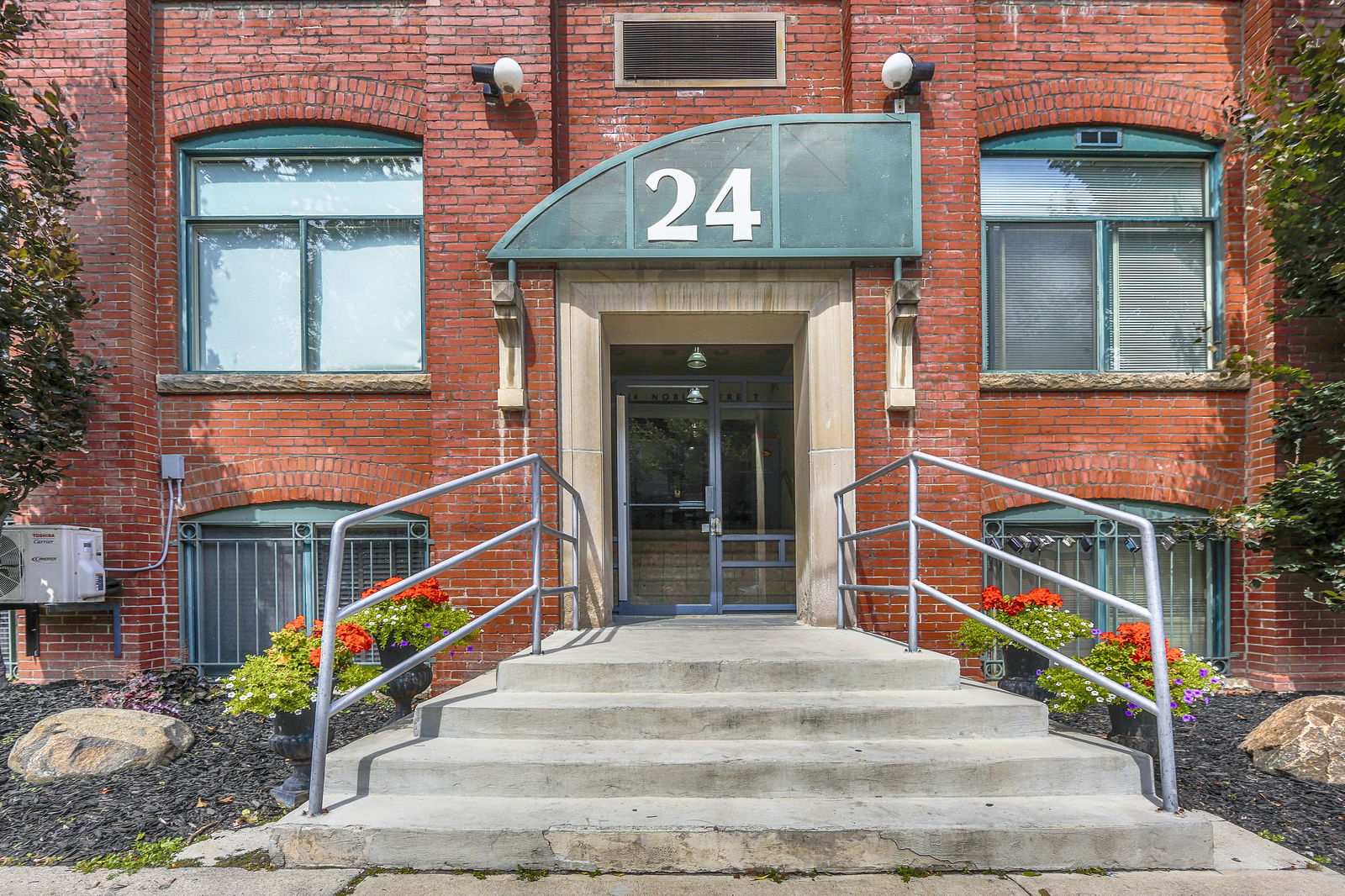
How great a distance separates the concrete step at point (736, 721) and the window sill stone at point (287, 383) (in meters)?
3.12

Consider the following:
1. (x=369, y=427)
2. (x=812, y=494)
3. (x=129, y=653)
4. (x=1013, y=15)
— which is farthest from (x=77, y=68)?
(x=1013, y=15)

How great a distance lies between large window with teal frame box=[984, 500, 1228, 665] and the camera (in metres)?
6.02

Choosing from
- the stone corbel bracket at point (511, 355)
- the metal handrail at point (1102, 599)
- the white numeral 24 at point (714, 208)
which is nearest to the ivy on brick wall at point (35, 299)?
the stone corbel bracket at point (511, 355)

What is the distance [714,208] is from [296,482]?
4.08m

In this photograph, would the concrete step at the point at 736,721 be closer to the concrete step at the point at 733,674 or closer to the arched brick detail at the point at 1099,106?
the concrete step at the point at 733,674

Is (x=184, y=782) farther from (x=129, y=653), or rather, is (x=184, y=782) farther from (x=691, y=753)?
(x=691, y=753)

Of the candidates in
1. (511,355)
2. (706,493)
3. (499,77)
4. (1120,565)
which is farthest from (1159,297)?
(499,77)

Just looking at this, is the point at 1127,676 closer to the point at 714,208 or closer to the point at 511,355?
the point at 714,208

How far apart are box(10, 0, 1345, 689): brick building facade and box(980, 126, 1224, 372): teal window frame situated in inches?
0.9

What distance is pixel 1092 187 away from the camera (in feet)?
20.5

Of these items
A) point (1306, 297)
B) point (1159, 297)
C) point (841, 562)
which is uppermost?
point (1159, 297)

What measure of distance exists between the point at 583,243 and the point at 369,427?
7.74ft

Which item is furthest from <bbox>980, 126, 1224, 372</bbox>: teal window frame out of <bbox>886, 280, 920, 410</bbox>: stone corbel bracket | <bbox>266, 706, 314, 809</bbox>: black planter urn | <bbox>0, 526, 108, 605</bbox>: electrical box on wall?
<bbox>0, 526, 108, 605</bbox>: electrical box on wall

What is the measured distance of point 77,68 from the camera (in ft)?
19.0
